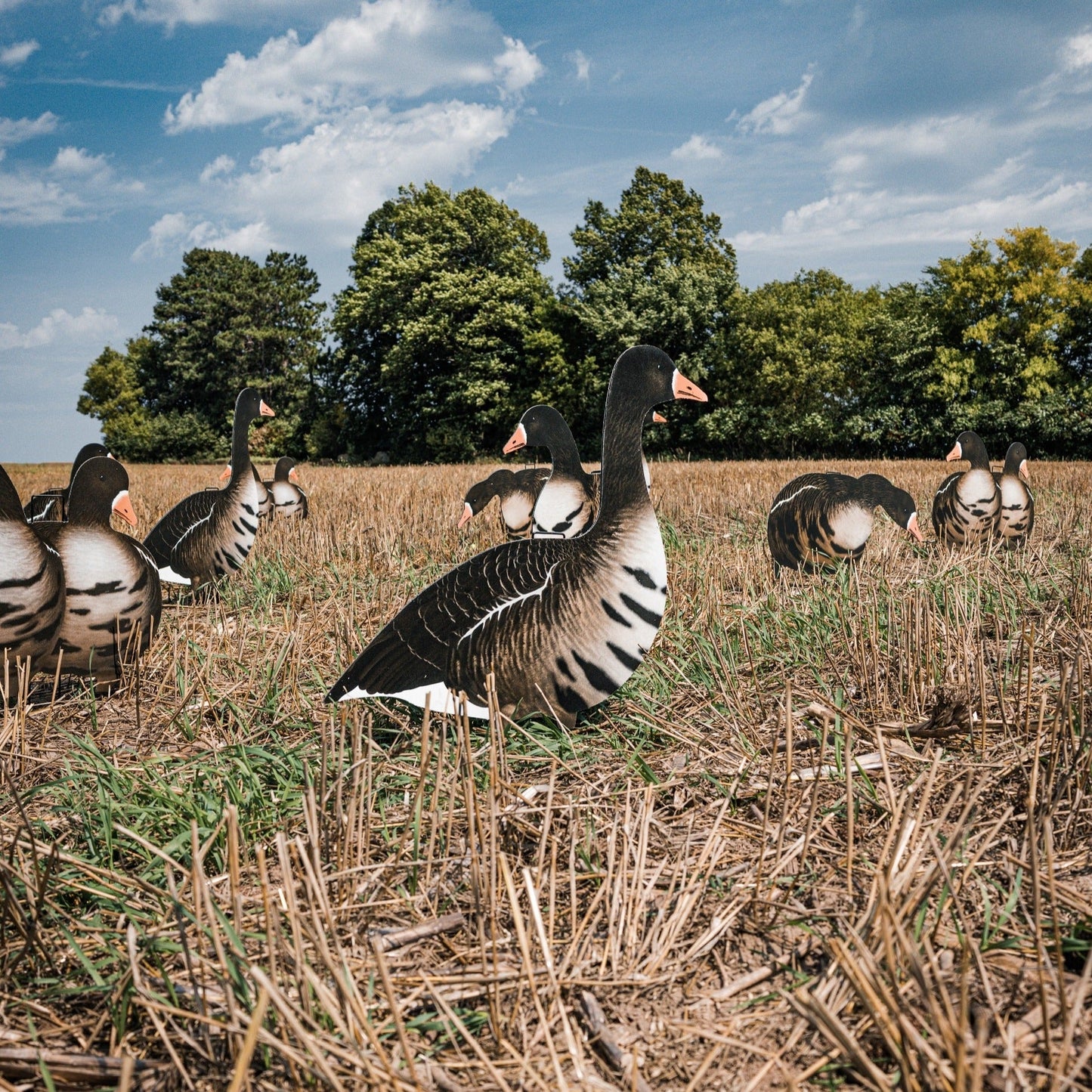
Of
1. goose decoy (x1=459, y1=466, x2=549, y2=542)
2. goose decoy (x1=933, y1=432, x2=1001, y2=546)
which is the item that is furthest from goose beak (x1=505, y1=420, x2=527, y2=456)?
goose decoy (x1=933, y1=432, x2=1001, y2=546)

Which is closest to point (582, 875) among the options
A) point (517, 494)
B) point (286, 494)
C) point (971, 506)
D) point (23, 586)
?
point (23, 586)

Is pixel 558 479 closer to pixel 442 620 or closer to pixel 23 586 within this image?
pixel 442 620

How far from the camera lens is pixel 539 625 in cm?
321

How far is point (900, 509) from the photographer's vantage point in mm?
6641

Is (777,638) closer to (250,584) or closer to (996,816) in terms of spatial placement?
(996,816)

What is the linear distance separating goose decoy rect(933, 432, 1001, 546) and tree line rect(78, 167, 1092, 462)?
104 feet

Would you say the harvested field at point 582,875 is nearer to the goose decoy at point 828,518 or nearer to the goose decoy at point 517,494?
the goose decoy at point 828,518

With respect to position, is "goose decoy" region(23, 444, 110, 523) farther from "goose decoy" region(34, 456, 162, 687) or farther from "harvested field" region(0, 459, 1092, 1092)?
"harvested field" region(0, 459, 1092, 1092)

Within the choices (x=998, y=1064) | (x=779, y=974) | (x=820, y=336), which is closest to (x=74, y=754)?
(x=779, y=974)

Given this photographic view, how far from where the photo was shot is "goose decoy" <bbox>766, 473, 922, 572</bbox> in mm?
6211

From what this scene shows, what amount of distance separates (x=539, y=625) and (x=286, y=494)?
27.2 ft

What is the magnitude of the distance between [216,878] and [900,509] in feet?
19.0

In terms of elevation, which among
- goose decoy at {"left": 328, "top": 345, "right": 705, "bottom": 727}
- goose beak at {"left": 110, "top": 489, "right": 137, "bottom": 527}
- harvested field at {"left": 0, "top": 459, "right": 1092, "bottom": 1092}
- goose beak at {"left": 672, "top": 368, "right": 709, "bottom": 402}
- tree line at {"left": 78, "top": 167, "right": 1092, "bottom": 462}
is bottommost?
harvested field at {"left": 0, "top": 459, "right": 1092, "bottom": 1092}

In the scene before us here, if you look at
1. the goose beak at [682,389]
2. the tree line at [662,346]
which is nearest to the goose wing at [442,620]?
the goose beak at [682,389]
